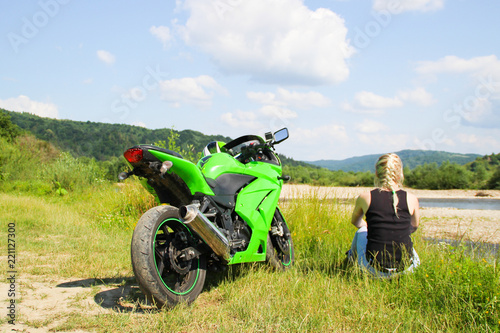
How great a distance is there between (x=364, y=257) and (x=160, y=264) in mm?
2128

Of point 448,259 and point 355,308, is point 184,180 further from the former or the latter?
point 448,259

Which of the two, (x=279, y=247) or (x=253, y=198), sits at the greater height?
(x=253, y=198)

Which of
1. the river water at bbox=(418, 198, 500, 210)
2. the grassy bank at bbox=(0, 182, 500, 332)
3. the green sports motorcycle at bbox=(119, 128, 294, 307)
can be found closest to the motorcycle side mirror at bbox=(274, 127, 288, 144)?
the green sports motorcycle at bbox=(119, 128, 294, 307)

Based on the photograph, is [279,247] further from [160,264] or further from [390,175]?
[160,264]

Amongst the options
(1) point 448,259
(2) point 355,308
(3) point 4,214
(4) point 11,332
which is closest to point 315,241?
(1) point 448,259

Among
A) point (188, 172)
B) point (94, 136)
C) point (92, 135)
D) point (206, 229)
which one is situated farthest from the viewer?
point (92, 135)

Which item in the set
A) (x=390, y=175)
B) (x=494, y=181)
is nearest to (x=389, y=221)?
(x=390, y=175)

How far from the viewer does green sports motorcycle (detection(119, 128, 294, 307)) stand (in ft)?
9.40

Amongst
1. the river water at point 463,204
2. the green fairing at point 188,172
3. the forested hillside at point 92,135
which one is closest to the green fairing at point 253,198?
the green fairing at point 188,172

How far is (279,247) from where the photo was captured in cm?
451

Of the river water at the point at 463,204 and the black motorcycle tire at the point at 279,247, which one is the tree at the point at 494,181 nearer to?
the river water at the point at 463,204

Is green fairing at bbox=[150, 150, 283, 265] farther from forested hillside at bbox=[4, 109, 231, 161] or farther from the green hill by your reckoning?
forested hillside at bbox=[4, 109, 231, 161]

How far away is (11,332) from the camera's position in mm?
2568

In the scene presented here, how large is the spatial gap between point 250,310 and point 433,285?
1697mm
